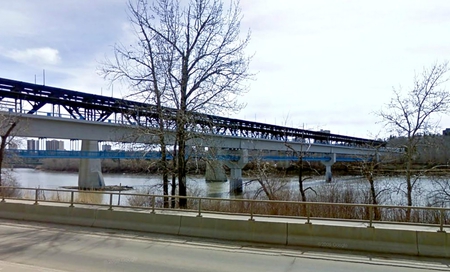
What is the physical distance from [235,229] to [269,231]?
971 millimetres

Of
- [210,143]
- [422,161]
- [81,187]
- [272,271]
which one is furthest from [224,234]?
[81,187]

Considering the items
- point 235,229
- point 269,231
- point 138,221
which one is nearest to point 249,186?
point 138,221

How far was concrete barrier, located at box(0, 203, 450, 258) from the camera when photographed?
750 centimetres

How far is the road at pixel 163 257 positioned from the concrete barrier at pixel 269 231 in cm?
39

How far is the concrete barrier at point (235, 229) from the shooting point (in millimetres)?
8555

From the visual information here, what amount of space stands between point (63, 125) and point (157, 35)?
845 inches

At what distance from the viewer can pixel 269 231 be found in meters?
8.62

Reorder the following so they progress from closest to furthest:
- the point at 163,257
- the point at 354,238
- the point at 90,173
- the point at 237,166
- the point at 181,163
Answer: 1. the point at 163,257
2. the point at 354,238
3. the point at 181,163
4. the point at 90,173
5. the point at 237,166

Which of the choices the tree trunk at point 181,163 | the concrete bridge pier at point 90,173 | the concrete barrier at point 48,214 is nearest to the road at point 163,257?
the concrete barrier at point 48,214

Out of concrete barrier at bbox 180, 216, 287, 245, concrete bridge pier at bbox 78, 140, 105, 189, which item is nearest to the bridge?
concrete bridge pier at bbox 78, 140, 105, 189

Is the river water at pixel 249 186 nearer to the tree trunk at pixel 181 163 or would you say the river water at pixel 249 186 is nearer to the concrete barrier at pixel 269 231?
the tree trunk at pixel 181 163

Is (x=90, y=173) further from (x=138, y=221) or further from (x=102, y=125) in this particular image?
Answer: (x=138, y=221)

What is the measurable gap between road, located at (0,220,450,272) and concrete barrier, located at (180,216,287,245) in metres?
0.37

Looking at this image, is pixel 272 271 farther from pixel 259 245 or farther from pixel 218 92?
pixel 218 92
